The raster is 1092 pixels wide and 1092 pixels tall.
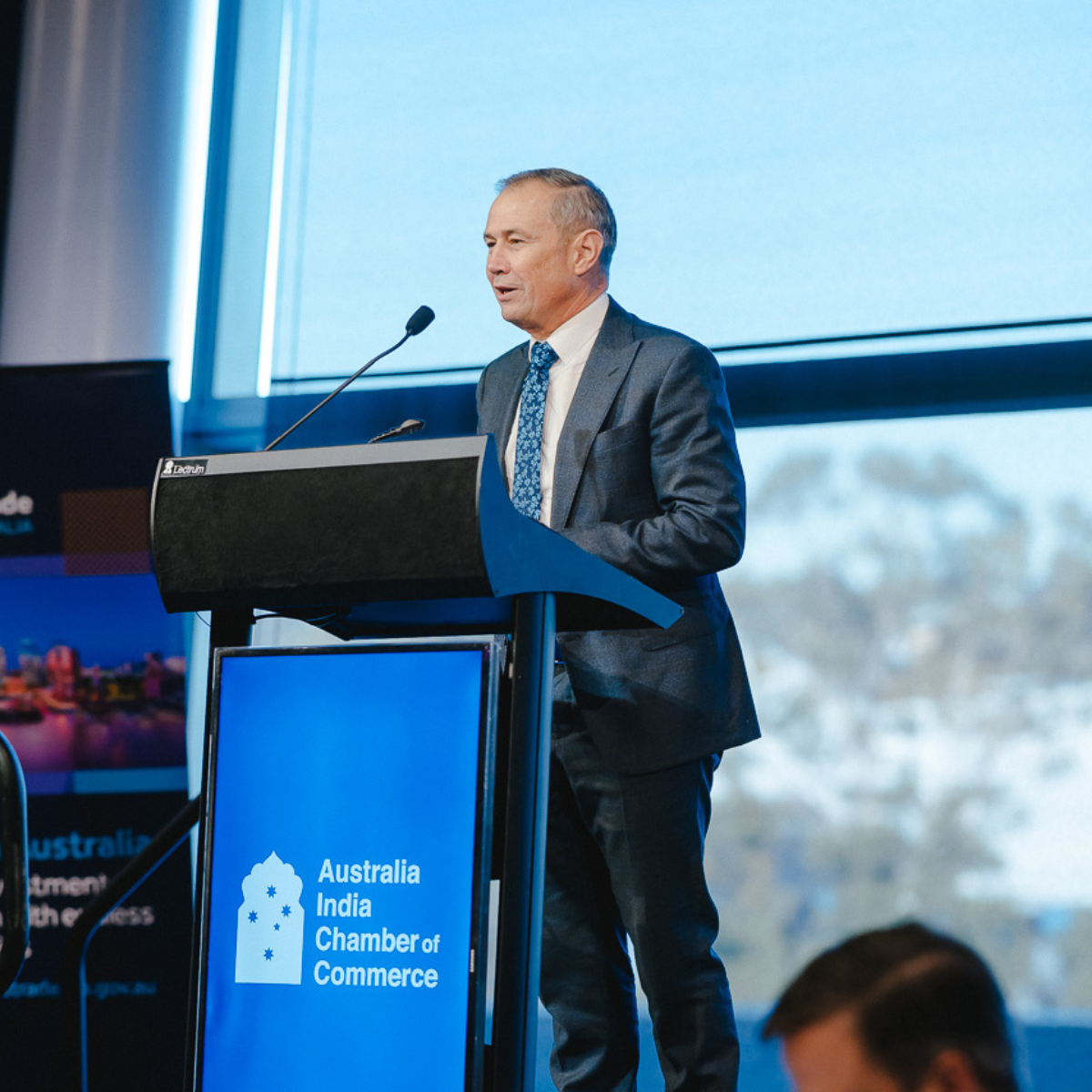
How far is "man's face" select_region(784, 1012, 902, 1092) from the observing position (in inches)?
25.4

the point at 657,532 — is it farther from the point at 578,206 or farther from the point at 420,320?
the point at 578,206

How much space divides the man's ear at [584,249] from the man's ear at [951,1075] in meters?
1.72

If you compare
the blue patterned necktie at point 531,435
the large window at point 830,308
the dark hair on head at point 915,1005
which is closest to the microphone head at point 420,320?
the blue patterned necktie at point 531,435

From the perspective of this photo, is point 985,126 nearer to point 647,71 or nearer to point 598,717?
point 647,71

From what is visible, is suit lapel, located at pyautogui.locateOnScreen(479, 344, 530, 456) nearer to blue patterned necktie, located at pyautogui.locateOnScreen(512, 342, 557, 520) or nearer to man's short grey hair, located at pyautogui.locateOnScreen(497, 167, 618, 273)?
blue patterned necktie, located at pyautogui.locateOnScreen(512, 342, 557, 520)

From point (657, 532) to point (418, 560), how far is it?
559 millimetres

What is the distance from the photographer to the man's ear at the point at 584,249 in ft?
7.21

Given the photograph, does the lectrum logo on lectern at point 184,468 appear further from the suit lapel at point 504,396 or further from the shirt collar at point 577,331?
the shirt collar at point 577,331

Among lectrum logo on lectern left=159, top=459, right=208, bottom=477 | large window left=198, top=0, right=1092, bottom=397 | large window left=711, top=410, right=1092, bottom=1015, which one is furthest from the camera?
large window left=198, top=0, right=1092, bottom=397

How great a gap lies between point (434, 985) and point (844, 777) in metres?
2.14

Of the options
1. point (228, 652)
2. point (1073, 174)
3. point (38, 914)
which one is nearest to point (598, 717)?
point (228, 652)

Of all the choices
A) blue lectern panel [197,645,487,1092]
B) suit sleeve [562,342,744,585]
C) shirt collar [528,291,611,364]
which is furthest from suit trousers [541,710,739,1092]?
shirt collar [528,291,611,364]

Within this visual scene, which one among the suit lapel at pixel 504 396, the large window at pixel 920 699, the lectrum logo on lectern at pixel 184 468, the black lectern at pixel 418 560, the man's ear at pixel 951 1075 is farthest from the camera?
the large window at pixel 920 699

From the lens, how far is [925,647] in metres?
3.37
